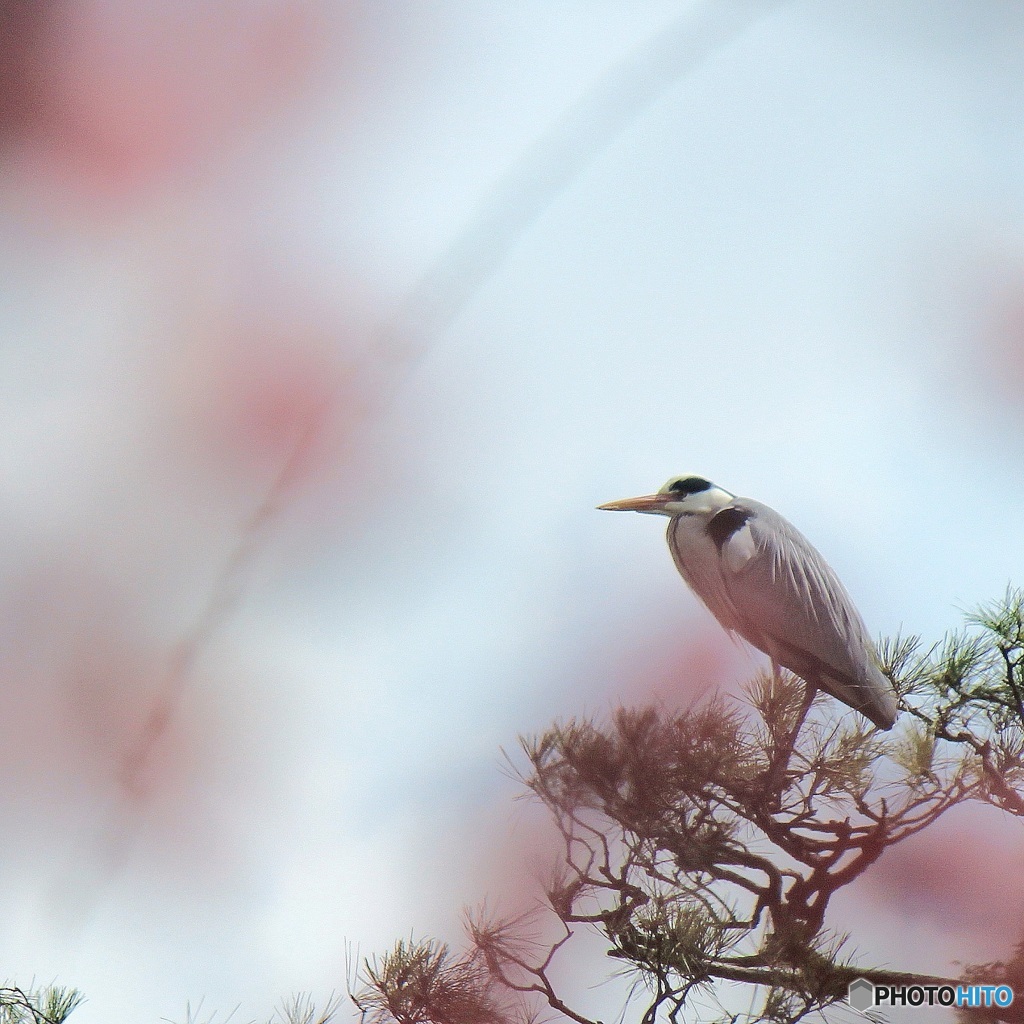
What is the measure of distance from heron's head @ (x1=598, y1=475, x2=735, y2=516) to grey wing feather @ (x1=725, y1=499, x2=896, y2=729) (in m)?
0.03

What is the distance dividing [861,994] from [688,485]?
0.45m

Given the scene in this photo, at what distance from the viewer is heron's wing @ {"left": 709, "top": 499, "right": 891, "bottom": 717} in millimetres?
758

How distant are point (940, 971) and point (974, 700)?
19cm

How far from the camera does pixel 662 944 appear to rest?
0.59m

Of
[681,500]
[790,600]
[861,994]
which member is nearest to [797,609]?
[790,600]

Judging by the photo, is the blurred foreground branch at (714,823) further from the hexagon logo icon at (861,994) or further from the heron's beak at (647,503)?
the heron's beak at (647,503)

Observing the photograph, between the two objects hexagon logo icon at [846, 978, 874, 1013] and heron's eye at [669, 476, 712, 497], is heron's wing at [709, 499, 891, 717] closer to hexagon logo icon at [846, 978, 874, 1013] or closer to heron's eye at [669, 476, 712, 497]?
heron's eye at [669, 476, 712, 497]

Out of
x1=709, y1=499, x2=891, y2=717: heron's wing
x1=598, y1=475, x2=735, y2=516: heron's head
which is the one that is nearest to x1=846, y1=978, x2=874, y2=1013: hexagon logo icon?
x1=709, y1=499, x2=891, y2=717: heron's wing

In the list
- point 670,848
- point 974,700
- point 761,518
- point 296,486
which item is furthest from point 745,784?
point 296,486

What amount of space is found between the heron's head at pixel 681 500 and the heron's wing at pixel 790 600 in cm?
3

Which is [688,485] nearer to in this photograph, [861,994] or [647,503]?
[647,503]

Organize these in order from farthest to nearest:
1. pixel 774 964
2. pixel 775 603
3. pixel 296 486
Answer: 1. pixel 296 486
2. pixel 775 603
3. pixel 774 964

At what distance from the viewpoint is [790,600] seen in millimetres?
812

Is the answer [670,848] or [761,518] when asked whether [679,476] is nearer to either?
[761,518]
